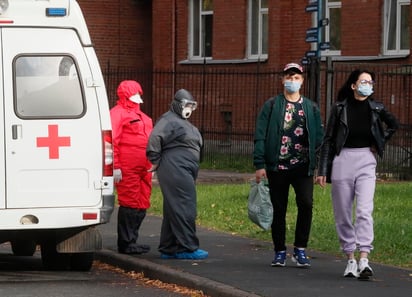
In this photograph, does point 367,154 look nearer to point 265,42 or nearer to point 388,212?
point 388,212

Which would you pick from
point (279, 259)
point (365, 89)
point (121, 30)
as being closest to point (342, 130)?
point (365, 89)

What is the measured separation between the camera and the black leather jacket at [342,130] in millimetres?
11078

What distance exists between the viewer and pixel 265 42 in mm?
30047

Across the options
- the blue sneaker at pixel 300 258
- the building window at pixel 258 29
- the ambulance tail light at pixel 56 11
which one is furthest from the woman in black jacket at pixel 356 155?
the building window at pixel 258 29

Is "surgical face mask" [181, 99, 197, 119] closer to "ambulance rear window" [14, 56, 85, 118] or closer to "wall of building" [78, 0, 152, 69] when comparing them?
"ambulance rear window" [14, 56, 85, 118]

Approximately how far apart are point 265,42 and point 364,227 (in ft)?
63.3

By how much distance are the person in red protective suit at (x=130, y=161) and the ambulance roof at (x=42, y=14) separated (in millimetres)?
1423

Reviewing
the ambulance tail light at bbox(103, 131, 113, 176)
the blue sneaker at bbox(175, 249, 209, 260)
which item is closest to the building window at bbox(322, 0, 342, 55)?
the blue sneaker at bbox(175, 249, 209, 260)

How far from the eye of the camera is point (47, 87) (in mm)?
11766

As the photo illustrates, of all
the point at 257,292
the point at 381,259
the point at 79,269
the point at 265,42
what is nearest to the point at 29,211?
the point at 79,269

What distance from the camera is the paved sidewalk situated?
10.4 metres

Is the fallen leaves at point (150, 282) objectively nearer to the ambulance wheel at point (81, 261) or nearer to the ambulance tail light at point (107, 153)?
the ambulance wheel at point (81, 261)

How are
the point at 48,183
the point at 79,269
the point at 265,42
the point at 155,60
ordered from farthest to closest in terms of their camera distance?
the point at 155,60 → the point at 265,42 → the point at 79,269 → the point at 48,183

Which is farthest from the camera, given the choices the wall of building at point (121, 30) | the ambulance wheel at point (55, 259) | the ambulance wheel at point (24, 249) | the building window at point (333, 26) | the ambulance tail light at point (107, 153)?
the wall of building at point (121, 30)
